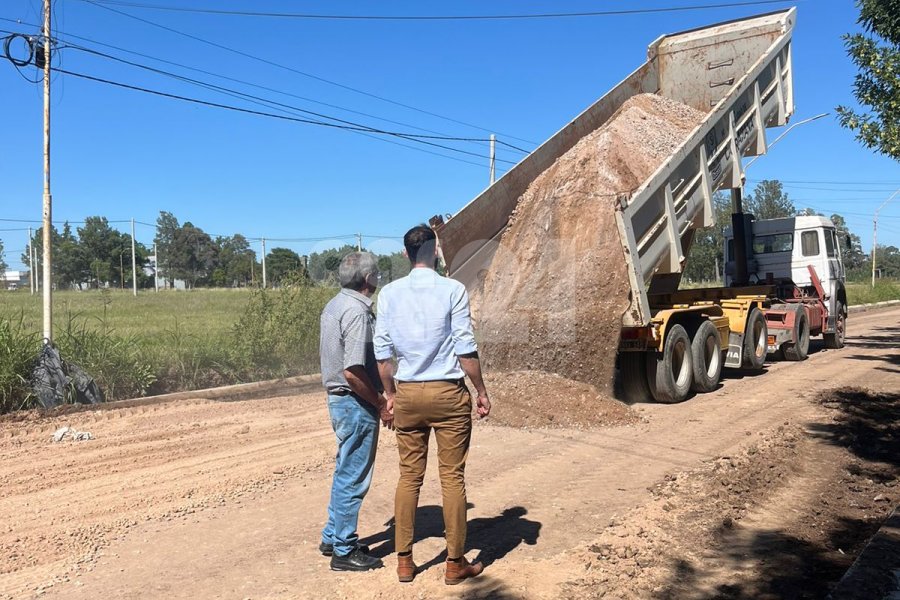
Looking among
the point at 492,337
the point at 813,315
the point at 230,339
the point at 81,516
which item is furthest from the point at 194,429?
the point at 813,315

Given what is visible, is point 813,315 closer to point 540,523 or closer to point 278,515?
point 540,523

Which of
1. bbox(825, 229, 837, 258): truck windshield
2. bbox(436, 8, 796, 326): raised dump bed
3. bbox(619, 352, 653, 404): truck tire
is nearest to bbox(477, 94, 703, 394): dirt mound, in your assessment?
bbox(436, 8, 796, 326): raised dump bed

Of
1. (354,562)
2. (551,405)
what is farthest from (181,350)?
(354,562)

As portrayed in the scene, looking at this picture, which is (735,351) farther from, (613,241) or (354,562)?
(354,562)

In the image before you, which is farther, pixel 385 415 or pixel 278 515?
pixel 278 515

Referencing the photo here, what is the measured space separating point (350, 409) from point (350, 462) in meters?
0.31

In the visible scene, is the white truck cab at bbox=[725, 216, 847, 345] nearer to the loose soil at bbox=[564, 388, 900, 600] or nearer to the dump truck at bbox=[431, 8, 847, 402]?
the dump truck at bbox=[431, 8, 847, 402]

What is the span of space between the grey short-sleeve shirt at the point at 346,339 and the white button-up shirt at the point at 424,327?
0.10 meters

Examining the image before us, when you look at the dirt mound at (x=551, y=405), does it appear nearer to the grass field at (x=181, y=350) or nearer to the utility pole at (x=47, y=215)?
the grass field at (x=181, y=350)

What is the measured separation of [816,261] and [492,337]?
881cm

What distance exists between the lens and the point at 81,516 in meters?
5.14

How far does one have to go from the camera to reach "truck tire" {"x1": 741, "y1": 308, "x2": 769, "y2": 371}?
1170 cm

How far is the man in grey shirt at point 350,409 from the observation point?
401 cm

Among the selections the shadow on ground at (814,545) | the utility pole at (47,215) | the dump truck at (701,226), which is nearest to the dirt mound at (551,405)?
the dump truck at (701,226)
